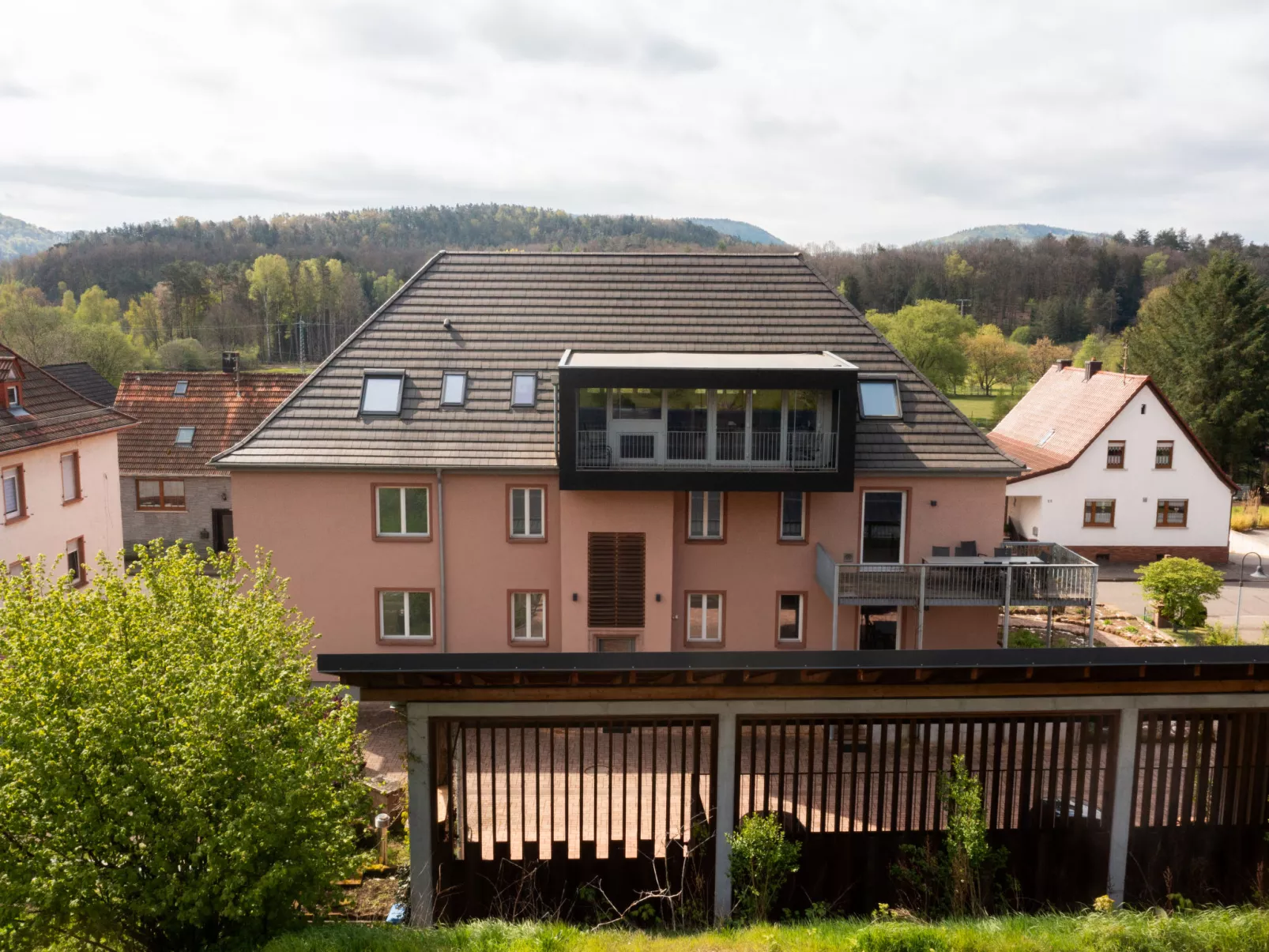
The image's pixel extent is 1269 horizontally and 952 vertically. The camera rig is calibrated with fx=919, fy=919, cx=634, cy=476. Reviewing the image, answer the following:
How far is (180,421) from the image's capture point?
32625 millimetres

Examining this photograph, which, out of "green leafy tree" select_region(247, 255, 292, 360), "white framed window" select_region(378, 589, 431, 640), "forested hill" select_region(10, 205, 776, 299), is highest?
"forested hill" select_region(10, 205, 776, 299)

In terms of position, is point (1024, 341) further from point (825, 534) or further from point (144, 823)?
point (144, 823)

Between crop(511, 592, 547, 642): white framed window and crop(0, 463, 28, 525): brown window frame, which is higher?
crop(0, 463, 28, 525): brown window frame

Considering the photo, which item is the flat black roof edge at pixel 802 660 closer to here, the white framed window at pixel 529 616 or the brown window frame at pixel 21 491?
the white framed window at pixel 529 616

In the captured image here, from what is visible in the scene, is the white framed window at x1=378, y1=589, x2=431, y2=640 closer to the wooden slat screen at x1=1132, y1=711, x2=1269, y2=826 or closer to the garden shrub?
the garden shrub

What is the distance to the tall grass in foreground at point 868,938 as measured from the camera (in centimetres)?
914

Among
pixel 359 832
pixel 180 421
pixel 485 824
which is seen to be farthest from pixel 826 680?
pixel 180 421

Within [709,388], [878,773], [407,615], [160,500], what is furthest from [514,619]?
[160,500]

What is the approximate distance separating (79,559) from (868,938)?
A: 975 inches

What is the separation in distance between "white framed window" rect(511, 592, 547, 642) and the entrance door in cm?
1593

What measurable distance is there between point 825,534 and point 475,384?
8.46 meters

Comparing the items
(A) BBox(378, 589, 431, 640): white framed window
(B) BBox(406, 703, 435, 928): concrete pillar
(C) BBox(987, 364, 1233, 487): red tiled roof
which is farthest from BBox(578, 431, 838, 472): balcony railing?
(C) BBox(987, 364, 1233, 487): red tiled roof

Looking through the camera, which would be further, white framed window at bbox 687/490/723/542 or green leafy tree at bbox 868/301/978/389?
green leafy tree at bbox 868/301/978/389

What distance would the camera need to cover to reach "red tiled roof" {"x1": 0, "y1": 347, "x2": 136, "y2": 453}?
2359 centimetres
